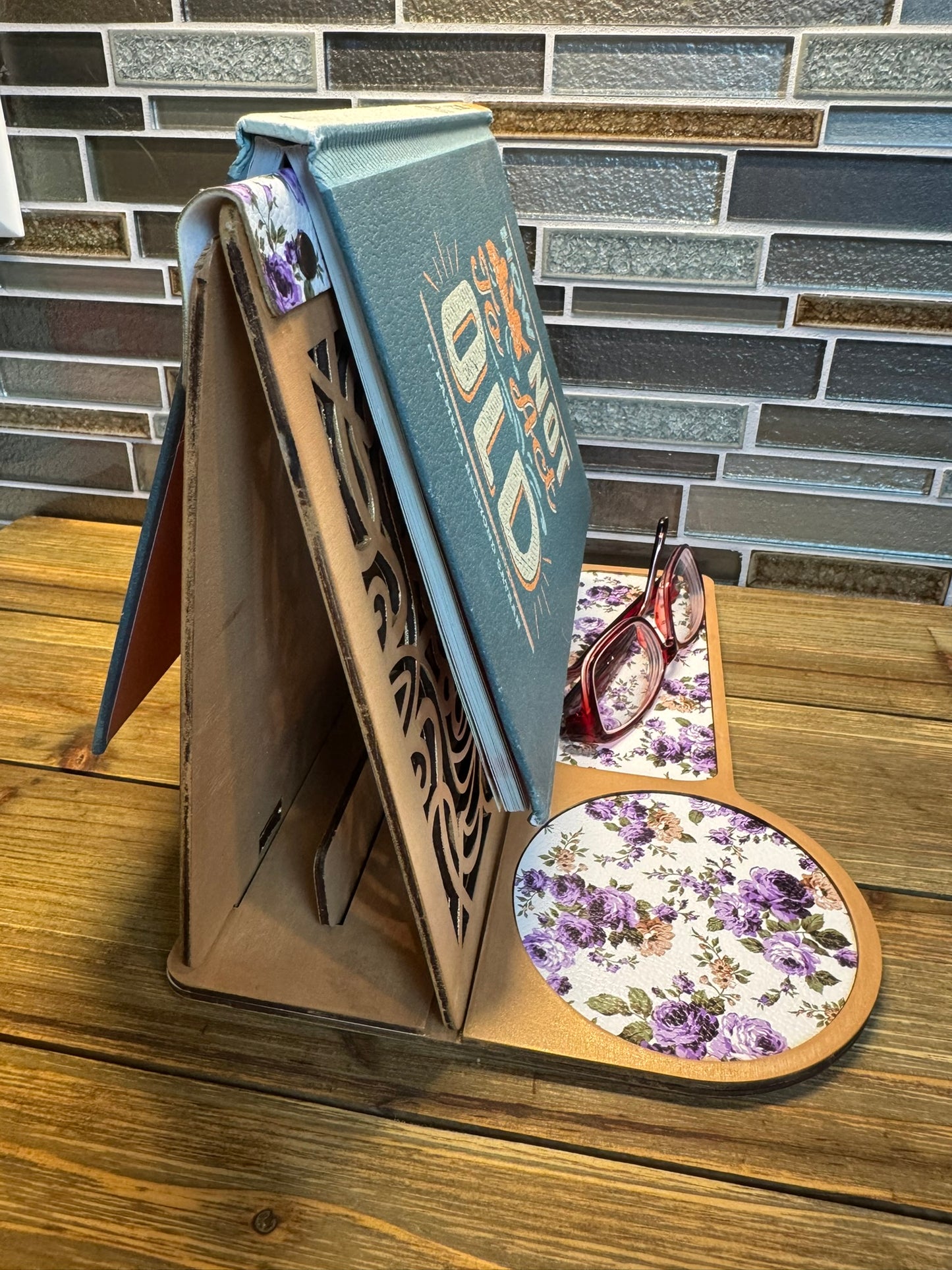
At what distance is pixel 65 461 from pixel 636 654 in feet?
2.12

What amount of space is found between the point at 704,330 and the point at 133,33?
554 millimetres

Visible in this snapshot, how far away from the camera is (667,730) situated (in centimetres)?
62

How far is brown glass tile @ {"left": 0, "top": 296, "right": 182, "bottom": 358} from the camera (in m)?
0.90

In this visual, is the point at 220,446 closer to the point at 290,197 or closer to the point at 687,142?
the point at 290,197

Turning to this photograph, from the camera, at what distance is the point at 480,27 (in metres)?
0.75

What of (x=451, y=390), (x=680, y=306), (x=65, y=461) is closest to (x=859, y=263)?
(x=680, y=306)

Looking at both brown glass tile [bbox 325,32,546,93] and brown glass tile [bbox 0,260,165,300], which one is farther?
brown glass tile [bbox 0,260,165,300]

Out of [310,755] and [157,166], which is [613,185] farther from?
[310,755]

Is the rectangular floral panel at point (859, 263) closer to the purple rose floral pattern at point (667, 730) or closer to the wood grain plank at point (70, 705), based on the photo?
the purple rose floral pattern at point (667, 730)

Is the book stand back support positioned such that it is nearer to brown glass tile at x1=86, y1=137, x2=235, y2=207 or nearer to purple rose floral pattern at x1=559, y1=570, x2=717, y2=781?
purple rose floral pattern at x1=559, y1=570, x2=717, y2=781

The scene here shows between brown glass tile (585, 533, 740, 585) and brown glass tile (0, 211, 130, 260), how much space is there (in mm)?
531

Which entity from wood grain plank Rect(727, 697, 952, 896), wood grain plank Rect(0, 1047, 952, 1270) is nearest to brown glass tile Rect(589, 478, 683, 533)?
wood grain plank Rect(727, 697, 952, 896)

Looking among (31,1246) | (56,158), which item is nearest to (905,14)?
(56,158)

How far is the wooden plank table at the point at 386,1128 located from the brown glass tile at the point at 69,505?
0.51m
